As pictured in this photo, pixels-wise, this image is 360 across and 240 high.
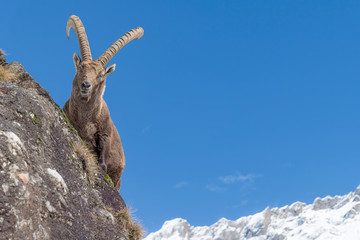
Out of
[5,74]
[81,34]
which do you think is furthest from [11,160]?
[81,34]

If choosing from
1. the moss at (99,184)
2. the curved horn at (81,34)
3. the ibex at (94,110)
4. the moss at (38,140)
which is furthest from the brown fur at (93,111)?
the moss at (38,140)

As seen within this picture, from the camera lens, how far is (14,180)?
6945 mm

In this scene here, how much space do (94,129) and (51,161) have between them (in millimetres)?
5039

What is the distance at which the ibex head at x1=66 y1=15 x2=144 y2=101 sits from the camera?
13188mm

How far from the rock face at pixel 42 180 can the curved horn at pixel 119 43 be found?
10.7ft

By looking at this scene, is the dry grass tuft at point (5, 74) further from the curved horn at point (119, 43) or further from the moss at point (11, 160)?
the moss at point (11, 160)

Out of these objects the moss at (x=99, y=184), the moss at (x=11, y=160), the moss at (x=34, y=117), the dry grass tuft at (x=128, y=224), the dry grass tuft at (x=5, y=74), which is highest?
the dry grass tuft at (x=5, y=74)

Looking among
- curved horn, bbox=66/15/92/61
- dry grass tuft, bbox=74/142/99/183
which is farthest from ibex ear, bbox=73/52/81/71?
dry grass tuft, bbox=74/142/99/183

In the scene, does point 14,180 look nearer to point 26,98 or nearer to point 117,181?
point 26,98

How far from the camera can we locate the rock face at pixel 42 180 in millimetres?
6883

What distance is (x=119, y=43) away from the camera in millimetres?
15633

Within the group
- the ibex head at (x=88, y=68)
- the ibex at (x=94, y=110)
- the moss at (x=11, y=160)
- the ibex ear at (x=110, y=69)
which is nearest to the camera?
the moss at (x=11, y=160)

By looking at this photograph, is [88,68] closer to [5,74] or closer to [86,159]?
[5,74]

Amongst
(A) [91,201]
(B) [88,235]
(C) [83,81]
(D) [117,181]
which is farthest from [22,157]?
(D) [117,181]
